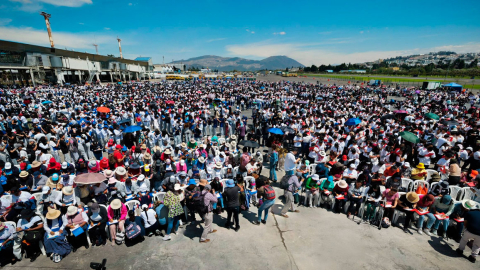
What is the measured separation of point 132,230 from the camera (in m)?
5.27

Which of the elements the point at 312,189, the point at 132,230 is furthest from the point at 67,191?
the point at 312,189

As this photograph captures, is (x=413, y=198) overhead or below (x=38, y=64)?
below

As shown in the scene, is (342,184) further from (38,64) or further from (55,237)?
(38,64)

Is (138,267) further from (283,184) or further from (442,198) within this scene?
(442,198)

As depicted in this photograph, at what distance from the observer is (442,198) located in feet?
19.4

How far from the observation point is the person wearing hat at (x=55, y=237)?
4855 mm

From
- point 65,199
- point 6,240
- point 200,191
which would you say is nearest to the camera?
point 6,240

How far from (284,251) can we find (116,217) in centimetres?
433

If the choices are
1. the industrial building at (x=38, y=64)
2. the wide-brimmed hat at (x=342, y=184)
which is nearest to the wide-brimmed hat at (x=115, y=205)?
the wide-brimmed hat at (x=342, y=184)

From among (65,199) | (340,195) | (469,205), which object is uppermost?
(65,199)

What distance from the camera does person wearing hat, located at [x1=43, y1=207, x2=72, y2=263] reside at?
4.86 m

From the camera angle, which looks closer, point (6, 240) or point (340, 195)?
point (6, 240)

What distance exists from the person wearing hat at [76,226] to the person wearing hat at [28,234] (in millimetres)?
532

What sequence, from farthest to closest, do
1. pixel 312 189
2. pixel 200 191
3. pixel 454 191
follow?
pixel 312 189
pixel 454 191
pixel 200 191
